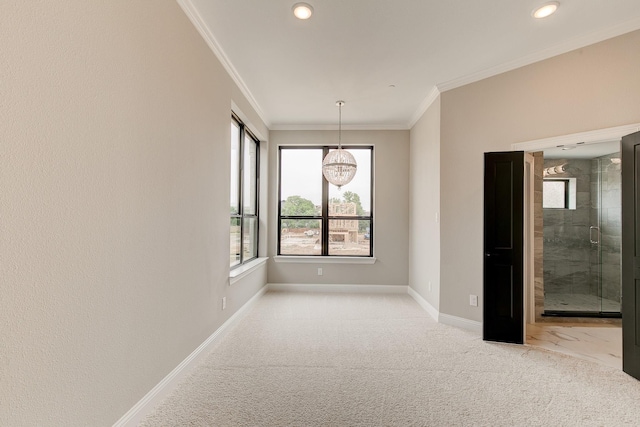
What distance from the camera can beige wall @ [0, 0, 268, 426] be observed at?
47.3 inches

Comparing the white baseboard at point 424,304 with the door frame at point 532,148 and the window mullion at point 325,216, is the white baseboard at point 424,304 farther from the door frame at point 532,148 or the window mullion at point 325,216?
the window mullion at point 325,216

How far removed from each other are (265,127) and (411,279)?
360 cm

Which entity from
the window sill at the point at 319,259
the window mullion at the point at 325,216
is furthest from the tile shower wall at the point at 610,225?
the window mullion at the point at 325,216

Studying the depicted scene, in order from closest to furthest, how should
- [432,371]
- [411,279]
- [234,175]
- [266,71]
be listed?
[432,371]
[266,71]
[234,175]
[411,279]

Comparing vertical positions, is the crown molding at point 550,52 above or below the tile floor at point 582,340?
above

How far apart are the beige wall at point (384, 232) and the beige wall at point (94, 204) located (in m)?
3.04

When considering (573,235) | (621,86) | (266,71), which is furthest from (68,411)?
(573,235)

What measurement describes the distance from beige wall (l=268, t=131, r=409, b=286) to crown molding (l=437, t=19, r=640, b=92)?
1704mm

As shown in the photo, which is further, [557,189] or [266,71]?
[557,189]

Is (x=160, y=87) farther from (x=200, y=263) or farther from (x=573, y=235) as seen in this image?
(x=573, y=235)

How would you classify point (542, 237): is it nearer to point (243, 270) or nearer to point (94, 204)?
point (243, 270)

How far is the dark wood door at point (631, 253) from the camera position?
2.57 meters

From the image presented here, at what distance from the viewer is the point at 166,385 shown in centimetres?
223

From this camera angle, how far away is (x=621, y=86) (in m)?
2.70
